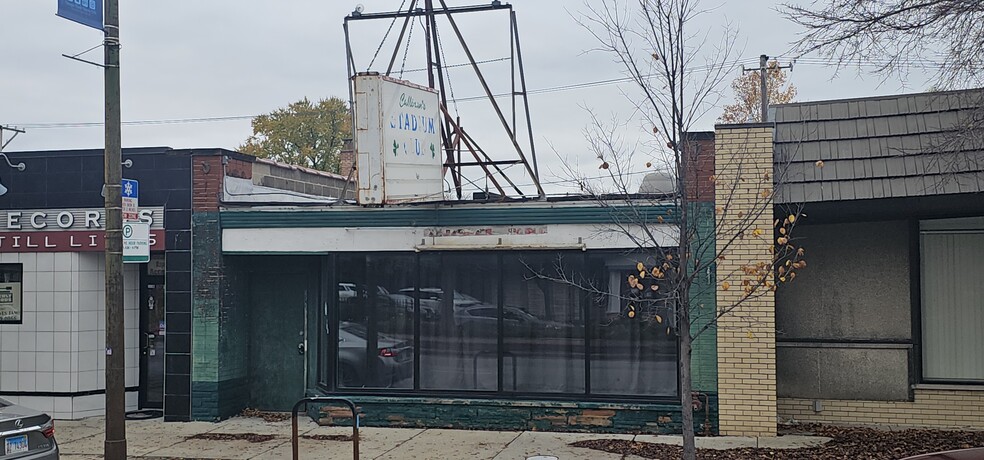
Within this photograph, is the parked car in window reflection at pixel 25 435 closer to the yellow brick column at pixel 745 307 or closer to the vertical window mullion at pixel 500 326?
the vertical window mullion at pixel 500 326

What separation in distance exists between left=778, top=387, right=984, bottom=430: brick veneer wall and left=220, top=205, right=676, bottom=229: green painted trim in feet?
10.5

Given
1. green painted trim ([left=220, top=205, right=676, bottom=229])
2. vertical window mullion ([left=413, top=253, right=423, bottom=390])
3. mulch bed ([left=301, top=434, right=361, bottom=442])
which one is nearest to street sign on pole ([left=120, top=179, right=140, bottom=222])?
green painted trim ([left=220, top=205, right=676, bottom=229])

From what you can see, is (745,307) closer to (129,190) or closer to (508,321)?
(508,321)

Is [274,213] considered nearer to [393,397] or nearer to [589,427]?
[393,397]

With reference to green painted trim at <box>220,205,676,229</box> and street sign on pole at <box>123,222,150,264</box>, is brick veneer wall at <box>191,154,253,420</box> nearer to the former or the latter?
green painted trim at <box>220,205,676,229</box>

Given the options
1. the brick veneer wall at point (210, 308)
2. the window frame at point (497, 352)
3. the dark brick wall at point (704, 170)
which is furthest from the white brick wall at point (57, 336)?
the dark brick wall at point (704, 170)

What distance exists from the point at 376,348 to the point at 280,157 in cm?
3894

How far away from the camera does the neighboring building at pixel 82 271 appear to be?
13.5 m

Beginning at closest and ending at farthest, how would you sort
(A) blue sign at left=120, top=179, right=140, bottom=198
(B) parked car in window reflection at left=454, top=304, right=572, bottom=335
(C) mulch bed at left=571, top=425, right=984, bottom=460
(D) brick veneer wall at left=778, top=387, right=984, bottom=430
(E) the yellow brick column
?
(C) mulch bed at left=571, top=425, right=984, bottom=460 → (A) blue sign at left=120, top=179, right=140, bottom=198 → (E) the yellow brick column → (D) brick veneer wall at left=778, top=387, right=984, bottom=430 → (B) parked car in window reflection at left=454, top=304, right=572, bottom=335

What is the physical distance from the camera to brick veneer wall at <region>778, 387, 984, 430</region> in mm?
11734

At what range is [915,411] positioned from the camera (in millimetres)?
11867

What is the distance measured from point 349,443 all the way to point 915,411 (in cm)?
704

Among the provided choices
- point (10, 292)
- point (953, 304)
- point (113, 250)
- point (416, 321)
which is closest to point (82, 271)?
point (10, 292)

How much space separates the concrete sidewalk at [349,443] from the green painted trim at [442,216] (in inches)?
107
